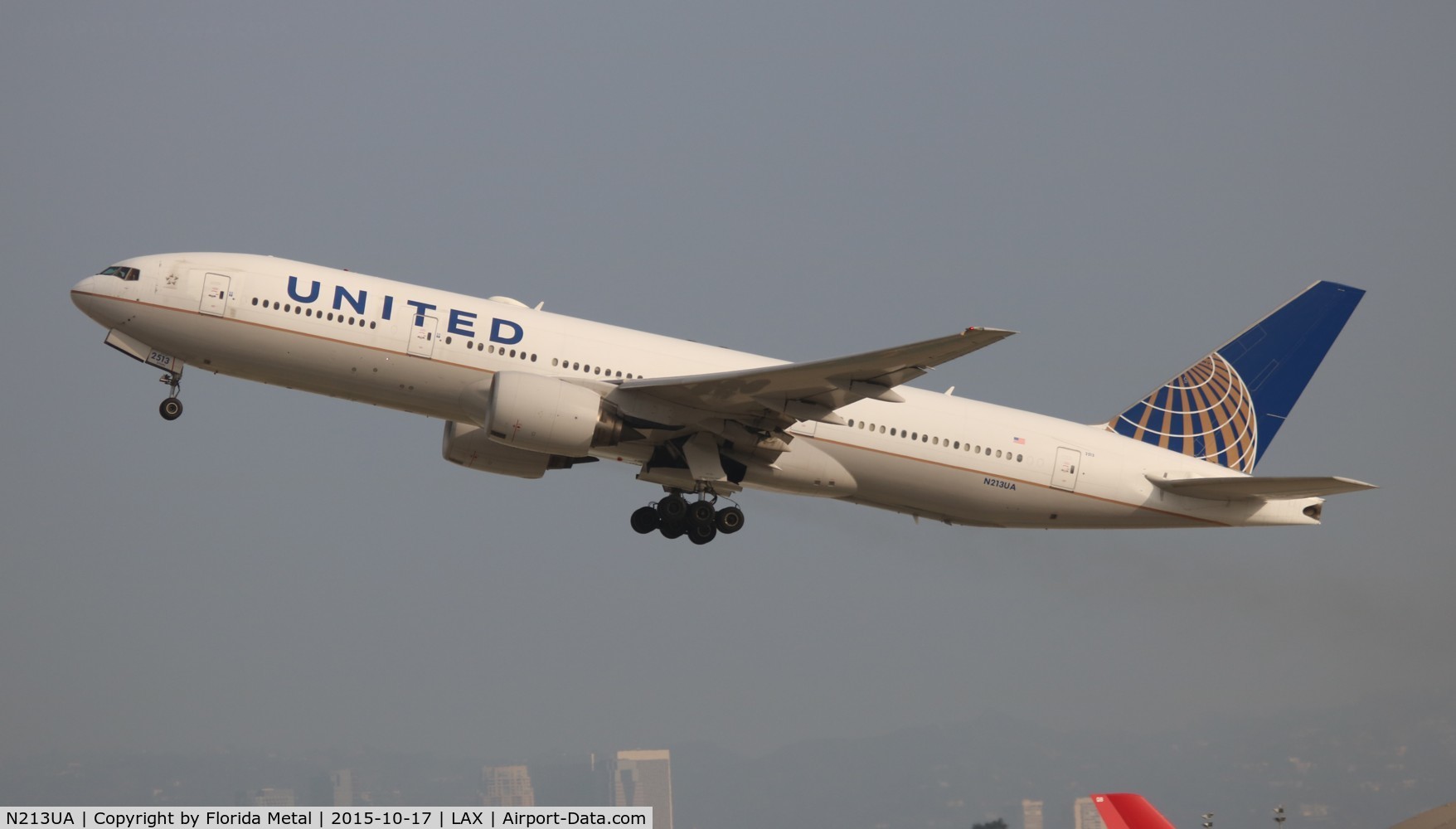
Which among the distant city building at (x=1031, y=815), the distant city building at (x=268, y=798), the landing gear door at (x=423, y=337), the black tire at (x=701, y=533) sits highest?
the landing gear door at (x=423, y=337)

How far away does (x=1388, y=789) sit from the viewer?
84.5 metres

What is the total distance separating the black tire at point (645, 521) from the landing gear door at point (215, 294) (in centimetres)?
990

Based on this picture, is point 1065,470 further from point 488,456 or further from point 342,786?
point 342,786

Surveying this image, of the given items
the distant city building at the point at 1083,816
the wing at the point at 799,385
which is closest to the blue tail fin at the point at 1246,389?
the wing at the point at 799,385

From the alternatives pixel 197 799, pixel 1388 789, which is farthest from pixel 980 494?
pixel 1388 789

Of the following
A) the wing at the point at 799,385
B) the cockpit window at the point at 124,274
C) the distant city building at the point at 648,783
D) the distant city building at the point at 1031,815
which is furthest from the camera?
the distant city building at the point at 1031,815

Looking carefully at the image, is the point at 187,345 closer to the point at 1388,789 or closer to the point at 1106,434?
the point at 1106,434

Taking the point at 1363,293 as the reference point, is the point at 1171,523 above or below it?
below

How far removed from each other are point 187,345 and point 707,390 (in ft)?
34.6

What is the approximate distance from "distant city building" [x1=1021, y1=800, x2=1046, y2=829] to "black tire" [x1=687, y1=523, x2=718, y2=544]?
155 feet

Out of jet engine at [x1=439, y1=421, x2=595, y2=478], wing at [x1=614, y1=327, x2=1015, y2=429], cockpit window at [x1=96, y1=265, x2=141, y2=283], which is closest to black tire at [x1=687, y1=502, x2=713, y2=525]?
wing at [x1=614, y1=327, x2=1015, y2=429]

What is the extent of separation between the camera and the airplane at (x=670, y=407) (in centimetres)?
2848

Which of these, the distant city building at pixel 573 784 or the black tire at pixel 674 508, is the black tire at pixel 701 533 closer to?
the black tire at pixel 674 508

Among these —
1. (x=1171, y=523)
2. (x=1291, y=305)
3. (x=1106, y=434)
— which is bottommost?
(x=1171, y=523)
